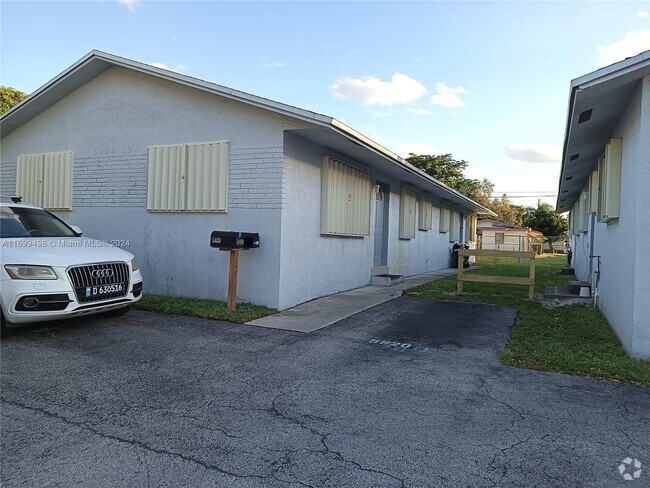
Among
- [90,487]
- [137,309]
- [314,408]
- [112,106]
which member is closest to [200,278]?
[137,309]

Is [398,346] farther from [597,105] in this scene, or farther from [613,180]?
[597,105]

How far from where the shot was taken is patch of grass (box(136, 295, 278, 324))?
6.94 metres

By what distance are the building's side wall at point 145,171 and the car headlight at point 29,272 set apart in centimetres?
304

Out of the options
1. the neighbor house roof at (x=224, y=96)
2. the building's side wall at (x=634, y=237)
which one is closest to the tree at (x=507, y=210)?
the neighbor house roof at (x=224, y=96)

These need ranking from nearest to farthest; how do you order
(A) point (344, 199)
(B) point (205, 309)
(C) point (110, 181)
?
1. (B) point (205, 309)
2. (C) point (110, 181)
3. (A) point (344, 199)

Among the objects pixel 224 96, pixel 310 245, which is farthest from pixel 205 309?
pixel 224 96

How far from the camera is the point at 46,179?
1009 cm

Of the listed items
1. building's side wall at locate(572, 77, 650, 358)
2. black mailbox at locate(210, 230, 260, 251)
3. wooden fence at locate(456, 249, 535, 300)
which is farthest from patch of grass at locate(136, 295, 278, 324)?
building's side wall at locate(572, 77, 650, 358)

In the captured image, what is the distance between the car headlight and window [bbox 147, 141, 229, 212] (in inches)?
124

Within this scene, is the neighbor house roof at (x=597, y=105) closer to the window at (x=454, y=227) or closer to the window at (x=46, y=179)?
the window at (x=46, y=179)

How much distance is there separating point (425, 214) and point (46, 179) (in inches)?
470

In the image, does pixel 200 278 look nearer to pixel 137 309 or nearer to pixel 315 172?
pixel 137 309

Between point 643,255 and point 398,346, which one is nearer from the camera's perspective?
point 643,255

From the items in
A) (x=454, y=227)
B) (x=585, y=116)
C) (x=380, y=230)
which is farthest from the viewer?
(x=454, y=227)
